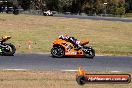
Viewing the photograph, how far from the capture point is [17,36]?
36250mm

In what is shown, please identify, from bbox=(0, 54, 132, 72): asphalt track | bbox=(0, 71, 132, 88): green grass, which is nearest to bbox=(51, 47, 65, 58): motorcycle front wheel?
bbox=(0, 54, 132, 72): asphalt track

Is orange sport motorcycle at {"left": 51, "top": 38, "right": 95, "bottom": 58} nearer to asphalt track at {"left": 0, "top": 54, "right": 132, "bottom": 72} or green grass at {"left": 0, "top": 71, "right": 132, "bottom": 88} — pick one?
asphalt track at {"left": 0, "top": 54, "right": 132, "bottom": 72}

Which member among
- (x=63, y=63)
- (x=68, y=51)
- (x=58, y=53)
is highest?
(x=68, y=51)

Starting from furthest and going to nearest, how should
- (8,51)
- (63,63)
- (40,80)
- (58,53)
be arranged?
(58,53) → (8,51) → (63,63) → (40,80)

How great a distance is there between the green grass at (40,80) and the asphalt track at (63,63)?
158 cm

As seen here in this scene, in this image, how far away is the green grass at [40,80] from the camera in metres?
14.2

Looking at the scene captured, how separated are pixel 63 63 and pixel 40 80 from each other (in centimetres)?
541

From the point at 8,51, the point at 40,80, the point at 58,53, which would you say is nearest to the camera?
the point at 40,80

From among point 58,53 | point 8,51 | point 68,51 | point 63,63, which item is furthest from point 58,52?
point 8,51

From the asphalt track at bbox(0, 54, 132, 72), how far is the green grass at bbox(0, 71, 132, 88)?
1.58 metres

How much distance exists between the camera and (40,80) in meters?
15.4

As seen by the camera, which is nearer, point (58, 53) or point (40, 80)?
point (40, 80)

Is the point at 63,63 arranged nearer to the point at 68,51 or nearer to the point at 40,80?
the point at 68,51

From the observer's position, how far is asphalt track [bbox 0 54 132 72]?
19.3 metres
